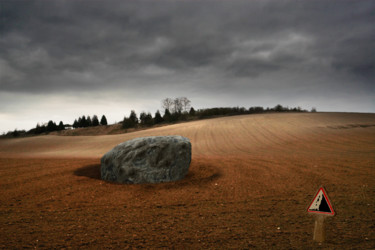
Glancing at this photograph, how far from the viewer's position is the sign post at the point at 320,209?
3367 mm

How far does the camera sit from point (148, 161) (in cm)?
781

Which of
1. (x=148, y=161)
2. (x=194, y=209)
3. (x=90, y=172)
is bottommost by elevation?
(x=194, y=209)

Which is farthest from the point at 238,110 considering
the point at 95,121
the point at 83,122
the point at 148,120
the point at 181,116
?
the point at 83,122

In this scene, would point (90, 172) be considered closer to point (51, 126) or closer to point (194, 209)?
point (194, 209)

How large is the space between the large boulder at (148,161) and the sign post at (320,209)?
201 inches

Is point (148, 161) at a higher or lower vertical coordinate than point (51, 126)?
lower

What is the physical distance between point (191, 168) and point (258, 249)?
6.20 meters

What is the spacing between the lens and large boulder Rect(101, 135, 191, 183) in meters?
7.69

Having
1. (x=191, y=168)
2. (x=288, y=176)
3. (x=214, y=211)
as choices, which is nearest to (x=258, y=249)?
(x=214, y=211)

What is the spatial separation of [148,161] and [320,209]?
573cm

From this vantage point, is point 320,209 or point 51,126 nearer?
point 320,209

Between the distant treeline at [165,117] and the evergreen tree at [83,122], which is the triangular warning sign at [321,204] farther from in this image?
the evergreen tree at [83,122]

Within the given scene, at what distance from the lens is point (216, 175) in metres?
8.20

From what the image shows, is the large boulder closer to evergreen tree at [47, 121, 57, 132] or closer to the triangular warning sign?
the triangular warning sign
